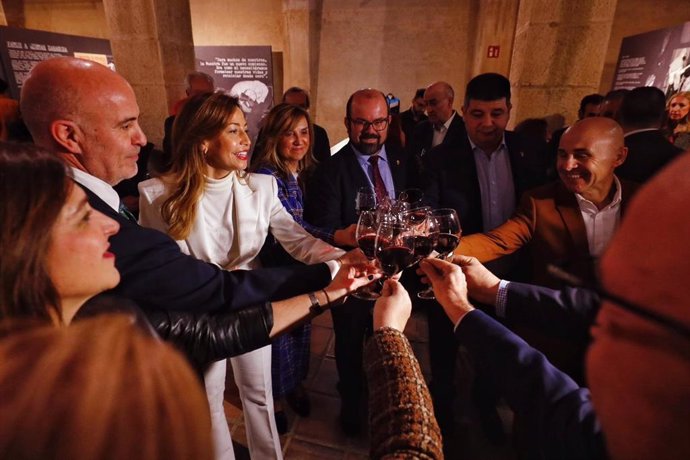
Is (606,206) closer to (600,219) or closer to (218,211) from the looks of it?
(600,219)

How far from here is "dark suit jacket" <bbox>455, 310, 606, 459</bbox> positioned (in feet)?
2.76

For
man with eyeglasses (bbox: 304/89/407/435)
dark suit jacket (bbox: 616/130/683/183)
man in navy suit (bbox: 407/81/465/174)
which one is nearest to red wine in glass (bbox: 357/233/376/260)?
man with eyeglasses (bbox: 304/89/407/435)

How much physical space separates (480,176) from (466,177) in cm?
11

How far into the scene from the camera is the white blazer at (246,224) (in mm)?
1990

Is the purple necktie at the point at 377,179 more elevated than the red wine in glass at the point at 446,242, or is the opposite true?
the purple necktie at the point at 377,179

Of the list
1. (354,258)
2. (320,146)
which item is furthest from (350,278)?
(320,146)

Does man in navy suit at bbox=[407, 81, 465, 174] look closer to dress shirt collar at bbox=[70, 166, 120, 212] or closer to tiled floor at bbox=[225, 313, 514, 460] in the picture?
tiled floor at bbox=[225, 313, 514, 460]

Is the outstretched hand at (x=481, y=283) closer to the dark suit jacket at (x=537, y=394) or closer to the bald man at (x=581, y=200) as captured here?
the bald man at (x=581, y=200)

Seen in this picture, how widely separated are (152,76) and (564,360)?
20.1ft

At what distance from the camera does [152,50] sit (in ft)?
17.4

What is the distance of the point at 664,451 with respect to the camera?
53 centimetres

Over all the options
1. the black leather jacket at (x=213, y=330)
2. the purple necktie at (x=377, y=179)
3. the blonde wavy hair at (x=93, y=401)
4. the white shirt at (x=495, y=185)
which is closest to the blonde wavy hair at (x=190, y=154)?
the black leather jacket at (x=213, y=330)

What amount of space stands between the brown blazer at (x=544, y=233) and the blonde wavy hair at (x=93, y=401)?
1752 mm

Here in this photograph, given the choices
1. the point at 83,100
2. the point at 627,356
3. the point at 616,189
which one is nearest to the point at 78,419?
the point at 627,356
